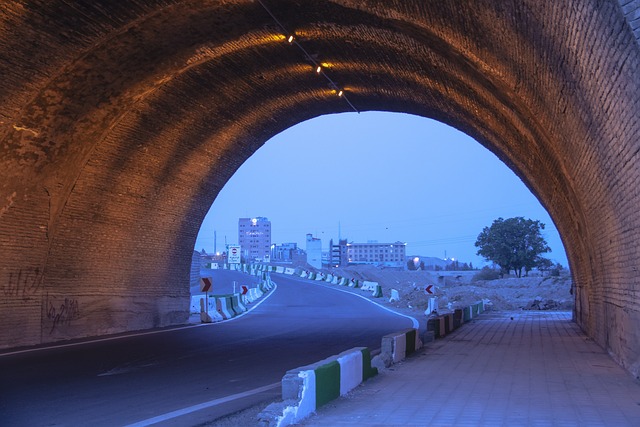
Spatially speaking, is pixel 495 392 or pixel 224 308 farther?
pixel 224 308

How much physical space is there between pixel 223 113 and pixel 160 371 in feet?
38.6

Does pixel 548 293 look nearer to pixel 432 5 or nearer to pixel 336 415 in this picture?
pixel 432 5

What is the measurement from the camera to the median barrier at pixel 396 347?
44.8 ft

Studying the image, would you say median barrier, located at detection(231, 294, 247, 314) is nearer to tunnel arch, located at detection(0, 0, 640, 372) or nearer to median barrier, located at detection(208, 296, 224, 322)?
median barrier, located at detection(208, 296, 224, 322)

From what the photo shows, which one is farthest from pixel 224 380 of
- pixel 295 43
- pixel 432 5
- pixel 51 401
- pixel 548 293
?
pixel 548 293

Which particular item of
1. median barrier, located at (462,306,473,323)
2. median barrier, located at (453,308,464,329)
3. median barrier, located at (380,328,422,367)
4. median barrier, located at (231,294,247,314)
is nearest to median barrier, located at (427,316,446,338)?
median barrier, located at (453,308,464,329)

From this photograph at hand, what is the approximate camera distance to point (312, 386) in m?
8.73

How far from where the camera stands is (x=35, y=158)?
17.3 metres

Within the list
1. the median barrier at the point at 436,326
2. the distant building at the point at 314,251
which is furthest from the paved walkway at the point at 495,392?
the distant building at the point at 314,251

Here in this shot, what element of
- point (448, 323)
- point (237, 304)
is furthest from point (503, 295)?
point (448, 323)

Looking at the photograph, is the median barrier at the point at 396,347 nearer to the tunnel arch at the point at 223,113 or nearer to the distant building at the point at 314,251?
the tunnel arch at the point at 223,113

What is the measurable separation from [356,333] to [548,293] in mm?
35743

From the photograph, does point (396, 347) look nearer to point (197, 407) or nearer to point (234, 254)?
point (197, 407)

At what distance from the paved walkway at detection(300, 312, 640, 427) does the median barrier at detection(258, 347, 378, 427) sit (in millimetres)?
149
